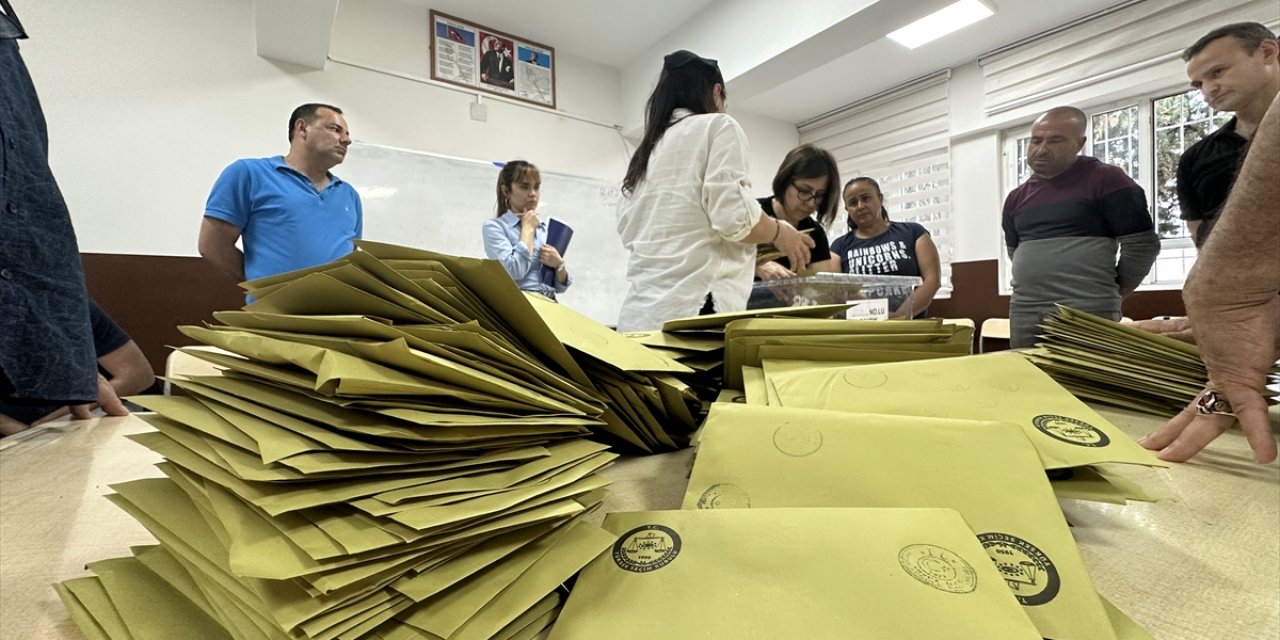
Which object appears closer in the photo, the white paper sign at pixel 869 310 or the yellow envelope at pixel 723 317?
Result: the yellow envelope at pixel 723 317

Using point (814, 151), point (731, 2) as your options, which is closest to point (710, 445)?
point (814, 151)

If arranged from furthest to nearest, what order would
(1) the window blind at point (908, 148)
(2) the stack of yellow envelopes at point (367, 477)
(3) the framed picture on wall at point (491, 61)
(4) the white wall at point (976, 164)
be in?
1. (1) the window blind at point (908, 148)
2. (4) the white wall at point (976, 164)
3. (3) the framed picture on wall at point (491, 61)
4. (2) the stack of yellow envelopes at point (367, 477)

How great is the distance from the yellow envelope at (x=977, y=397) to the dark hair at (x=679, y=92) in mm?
978

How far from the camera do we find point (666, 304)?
1.40 metres

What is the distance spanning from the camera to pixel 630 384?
53 cm

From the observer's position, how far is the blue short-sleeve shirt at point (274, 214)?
175cm

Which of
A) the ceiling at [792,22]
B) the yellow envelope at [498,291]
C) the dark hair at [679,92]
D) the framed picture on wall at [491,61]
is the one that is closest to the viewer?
the yellow envelope at [498,291]

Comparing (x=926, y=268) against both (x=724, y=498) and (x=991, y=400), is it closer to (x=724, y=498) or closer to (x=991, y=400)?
(x=991, y=400)

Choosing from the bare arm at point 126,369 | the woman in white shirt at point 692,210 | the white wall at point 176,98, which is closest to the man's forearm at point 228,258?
the bare arm at point 126,369

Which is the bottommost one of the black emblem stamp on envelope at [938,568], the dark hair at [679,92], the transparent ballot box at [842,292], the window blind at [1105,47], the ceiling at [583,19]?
the black emblem stamp on envelope at [938,568]

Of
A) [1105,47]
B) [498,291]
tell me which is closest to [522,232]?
[498,291]

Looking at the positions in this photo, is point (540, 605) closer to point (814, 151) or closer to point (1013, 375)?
point (1013, 375)

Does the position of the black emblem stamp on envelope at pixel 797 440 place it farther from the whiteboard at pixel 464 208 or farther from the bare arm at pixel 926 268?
the whiteboard at pixel 464 208

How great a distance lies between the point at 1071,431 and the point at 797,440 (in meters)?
0.24
